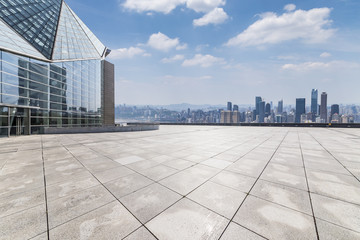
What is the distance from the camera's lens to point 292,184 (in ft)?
14.1

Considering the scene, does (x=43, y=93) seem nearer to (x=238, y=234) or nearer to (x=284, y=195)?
(x=238, y=234)

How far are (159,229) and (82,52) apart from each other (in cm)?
4048

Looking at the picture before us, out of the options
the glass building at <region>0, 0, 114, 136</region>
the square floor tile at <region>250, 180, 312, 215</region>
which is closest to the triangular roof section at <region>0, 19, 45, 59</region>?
the glass building at <region>0, 0, 114, 136</region>

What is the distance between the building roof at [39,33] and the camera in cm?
1936

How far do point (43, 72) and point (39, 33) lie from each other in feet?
28.5

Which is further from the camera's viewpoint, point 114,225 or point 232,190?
point 232,190

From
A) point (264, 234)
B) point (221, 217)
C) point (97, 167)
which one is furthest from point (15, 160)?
point (264, 234)

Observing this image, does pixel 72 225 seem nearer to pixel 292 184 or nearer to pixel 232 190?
pixel 232 190

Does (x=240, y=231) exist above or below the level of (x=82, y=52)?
below

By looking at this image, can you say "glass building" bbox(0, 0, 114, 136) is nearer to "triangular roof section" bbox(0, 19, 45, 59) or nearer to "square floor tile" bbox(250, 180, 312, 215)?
"triangular roof section" bbox(0, 19, 45, 59)

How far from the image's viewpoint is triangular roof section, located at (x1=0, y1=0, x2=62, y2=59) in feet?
70.6

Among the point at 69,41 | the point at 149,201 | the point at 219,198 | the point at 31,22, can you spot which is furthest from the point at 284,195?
the point at 69,41

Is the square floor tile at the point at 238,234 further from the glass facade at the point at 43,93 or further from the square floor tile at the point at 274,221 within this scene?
the glass facade at the point at 43,93

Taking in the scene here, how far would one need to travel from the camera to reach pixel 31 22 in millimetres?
24828
